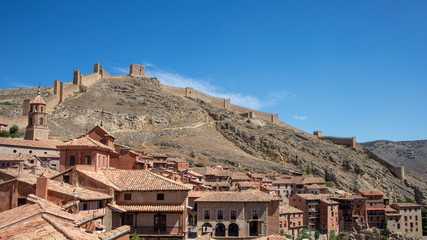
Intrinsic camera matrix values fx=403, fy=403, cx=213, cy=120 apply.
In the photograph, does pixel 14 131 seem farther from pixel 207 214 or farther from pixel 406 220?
pixel 406 220

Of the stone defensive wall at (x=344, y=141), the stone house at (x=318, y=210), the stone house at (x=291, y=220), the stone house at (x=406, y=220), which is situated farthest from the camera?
the stone defensive wall at (x=344, y=141)

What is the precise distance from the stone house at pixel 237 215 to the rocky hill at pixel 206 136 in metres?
46.9

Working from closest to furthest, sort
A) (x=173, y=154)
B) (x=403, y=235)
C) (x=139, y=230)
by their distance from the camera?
(x=139, y=230)
(x=403, y=235)
(x=173, y=154)

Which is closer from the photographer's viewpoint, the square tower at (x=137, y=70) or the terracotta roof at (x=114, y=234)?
the terracotta roof at (x=114, y=234)

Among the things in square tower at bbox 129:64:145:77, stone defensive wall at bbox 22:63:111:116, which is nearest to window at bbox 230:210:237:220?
stone defensive wall at bbox 22:63:111:116

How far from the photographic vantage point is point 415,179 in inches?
4786

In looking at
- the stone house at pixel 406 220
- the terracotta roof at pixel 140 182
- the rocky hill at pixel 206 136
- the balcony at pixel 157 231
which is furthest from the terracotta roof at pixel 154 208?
the stone house at pixel 406 220

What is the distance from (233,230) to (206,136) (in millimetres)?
68127

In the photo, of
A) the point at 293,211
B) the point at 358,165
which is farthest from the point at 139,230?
the point at 358,165

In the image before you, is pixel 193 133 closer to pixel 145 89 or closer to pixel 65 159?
pixel 145 89

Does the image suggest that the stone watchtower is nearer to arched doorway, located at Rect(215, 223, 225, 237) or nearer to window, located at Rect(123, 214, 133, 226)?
arched doorway, located at Rect(215, 223, 225, 237)

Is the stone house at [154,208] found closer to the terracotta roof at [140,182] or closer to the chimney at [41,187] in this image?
the terracotta roof at [140,182]

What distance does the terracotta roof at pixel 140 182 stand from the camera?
928 inches

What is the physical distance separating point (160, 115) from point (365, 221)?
2323 inches
